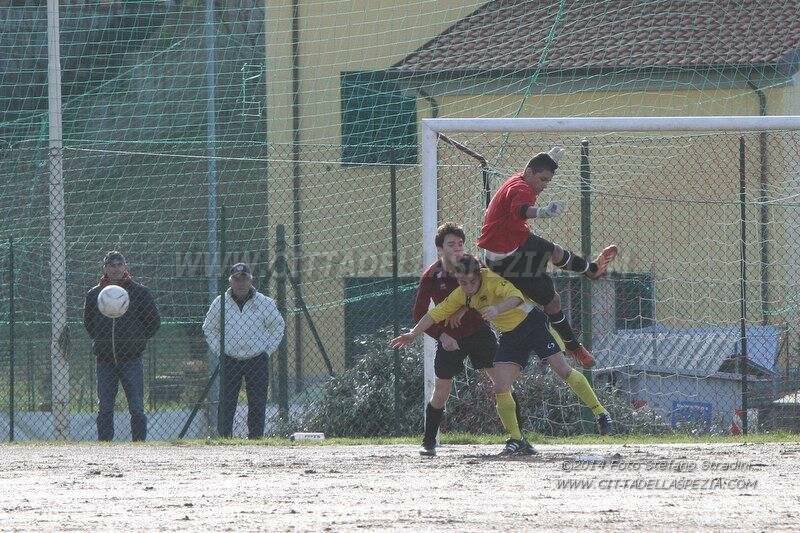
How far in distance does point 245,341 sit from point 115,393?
1260 mm

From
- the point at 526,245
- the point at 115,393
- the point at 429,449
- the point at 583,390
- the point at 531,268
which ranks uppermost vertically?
the point at 526,245

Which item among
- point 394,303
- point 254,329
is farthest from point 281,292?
point 394,303

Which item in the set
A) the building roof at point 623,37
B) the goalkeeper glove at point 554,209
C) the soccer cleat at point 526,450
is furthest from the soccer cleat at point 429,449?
the building roof at point 623,37

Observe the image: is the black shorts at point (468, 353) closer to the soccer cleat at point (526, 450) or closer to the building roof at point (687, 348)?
the soccer cleat at point (526, 450)

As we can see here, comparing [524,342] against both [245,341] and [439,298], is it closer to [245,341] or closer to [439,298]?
[439,298]

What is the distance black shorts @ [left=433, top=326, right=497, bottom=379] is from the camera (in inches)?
369

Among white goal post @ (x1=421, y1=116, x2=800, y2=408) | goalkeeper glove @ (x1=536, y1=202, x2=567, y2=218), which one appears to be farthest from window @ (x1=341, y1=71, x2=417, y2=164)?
goalkeeper glove @ (x1=536, y1=202, x2=567, y2=218)

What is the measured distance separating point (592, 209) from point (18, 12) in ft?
33.4

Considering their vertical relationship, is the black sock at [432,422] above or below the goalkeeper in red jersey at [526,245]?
below

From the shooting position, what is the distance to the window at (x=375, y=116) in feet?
51.3

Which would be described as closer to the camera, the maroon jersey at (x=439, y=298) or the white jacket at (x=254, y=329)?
the maroon jersey at (x=439, y=298)

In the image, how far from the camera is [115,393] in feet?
39.7

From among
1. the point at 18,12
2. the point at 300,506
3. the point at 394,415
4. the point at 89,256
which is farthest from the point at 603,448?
the point at 18,12

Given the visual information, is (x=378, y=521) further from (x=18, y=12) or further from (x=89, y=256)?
(x=18, y=12)
